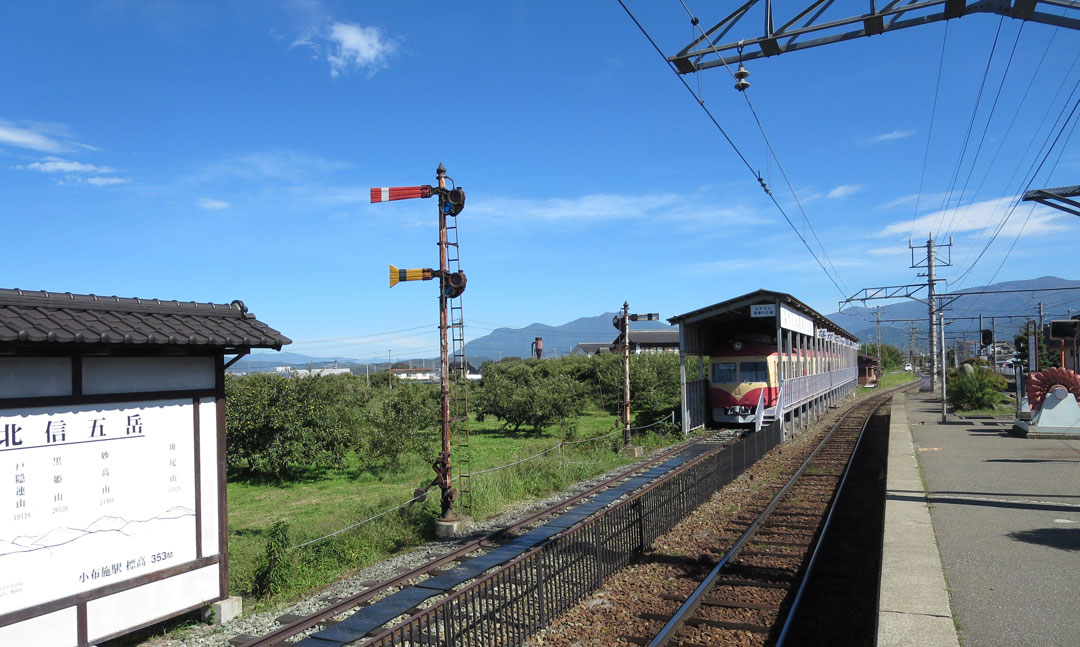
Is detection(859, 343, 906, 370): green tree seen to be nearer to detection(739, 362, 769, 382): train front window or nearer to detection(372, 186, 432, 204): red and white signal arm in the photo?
detection(739, 362, 769, 382): train front window

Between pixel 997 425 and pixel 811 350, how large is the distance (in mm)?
10973

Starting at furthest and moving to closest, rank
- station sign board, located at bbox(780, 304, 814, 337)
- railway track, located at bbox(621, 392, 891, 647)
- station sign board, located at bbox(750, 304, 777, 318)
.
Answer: station sign board, located at bbox(780, 304, 814, 337)
station sign board, located at bbox(750, 304, 777, 318)
railway track, located at bbox(621, 392, 891, 647)

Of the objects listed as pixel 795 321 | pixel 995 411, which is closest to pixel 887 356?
pixel 995 411

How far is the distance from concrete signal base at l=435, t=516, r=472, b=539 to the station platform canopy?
13.5 metres

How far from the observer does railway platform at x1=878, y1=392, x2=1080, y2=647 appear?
17.6 feet

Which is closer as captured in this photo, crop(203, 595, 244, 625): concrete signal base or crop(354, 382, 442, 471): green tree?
crop(203, 595, 244, 625): concrete signal base

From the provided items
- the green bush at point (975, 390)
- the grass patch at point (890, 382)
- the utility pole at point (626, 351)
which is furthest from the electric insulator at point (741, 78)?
the grass patch at point (890, 382)

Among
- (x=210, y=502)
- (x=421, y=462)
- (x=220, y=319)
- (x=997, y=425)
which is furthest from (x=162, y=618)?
(x=997, y=425)

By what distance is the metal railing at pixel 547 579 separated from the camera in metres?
6.09

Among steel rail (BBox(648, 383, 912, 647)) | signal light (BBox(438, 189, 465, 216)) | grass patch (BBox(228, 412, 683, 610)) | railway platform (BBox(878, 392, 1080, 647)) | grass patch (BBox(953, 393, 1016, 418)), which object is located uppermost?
signal light (BBox(438, 189, 465, 216))

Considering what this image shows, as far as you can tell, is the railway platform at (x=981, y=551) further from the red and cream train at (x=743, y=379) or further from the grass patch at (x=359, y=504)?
the red and cream train at (x=743, y=379)

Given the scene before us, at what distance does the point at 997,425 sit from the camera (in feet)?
70.2

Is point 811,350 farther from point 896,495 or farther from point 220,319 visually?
point 220,319

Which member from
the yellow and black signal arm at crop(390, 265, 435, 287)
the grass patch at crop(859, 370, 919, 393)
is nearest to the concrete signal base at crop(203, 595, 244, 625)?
the yellow and black signal arm at crop(390, 265, 435, 287)
